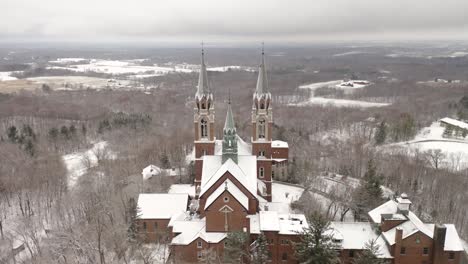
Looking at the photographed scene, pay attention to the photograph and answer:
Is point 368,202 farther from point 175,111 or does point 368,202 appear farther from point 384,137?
point 175,111

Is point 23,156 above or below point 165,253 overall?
above

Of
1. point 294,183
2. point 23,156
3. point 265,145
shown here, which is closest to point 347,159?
point 294,183

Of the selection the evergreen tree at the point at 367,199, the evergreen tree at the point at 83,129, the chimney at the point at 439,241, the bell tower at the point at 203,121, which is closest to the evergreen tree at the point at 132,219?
the bell tower at the point at 203,121

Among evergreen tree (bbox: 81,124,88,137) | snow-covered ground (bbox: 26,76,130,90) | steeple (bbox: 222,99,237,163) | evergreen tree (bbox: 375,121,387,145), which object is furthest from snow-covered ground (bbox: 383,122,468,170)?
snow-covered ground (bbox: 26,76,130,90)

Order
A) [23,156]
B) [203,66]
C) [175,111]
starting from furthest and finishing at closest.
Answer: [175,111], [23,156], [203,66]

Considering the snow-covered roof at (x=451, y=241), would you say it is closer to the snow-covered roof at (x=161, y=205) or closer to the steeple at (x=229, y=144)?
the steeple at (x=229, y=144)

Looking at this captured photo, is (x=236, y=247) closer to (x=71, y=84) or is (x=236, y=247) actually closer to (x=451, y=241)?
(x=451, y=241)

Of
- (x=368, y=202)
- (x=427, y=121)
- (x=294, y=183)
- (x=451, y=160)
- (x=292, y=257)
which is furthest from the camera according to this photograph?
(x=427, y=121)

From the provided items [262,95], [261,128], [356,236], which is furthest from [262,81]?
[356,236]
